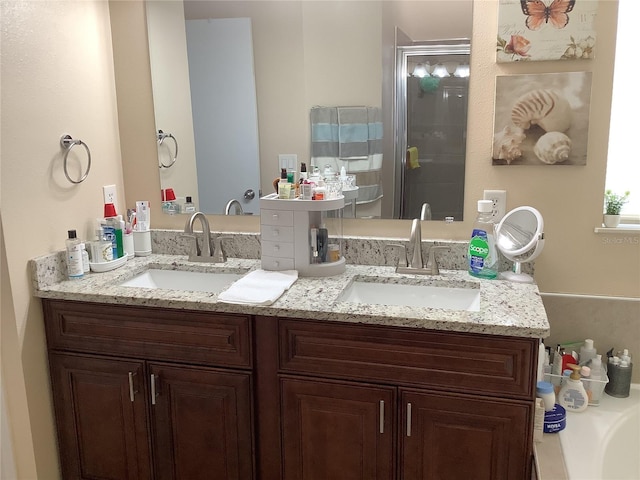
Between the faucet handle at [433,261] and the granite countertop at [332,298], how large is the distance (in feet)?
0.10

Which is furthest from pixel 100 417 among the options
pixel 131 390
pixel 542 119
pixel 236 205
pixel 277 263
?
pixel 542 119

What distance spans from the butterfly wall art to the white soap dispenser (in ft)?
3.51

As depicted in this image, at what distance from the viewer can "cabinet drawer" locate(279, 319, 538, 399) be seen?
61.7 inches

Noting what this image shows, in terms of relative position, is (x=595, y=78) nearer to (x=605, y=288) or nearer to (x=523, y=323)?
(x=605, y=288)

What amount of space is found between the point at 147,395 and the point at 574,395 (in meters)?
1.45

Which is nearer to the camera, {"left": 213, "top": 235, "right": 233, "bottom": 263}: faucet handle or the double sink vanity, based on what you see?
the double sink vanity

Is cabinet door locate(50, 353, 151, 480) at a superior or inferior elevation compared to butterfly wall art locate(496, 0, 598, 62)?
inferior

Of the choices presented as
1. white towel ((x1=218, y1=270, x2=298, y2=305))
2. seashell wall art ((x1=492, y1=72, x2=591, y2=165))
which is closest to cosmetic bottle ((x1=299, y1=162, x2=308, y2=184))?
white towel ((x1=218, y1=270, x2=298, y2=305))

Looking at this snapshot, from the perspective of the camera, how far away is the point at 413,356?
5.38ft

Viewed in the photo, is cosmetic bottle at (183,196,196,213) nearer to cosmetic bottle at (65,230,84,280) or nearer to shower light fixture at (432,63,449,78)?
cosmetic bottle at (65,230,84,280)

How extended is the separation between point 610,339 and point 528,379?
0.67 meters

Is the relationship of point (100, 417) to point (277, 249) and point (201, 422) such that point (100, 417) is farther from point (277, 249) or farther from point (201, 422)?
point (277, 249)

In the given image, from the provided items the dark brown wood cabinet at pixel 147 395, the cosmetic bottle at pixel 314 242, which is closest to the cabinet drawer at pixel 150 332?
the dark brown wood cabinet at pixel 147 395

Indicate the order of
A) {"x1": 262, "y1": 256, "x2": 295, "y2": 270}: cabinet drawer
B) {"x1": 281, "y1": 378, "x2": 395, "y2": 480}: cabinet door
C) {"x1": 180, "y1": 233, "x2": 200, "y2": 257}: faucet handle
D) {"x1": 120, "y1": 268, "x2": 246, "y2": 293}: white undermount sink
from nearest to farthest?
{"x1": 281, "y1": 378, "x2": 395, "y2": 480}: cabinet door < {"x1": 262, "y1": 256, "x2": 295, "y2": 270}: cabinet drawer < {"x1": 120, "y1": 268, "x2": 246, "y2": 293}: white undermount sink < {"x1": 180, "y1": 233, "x2": 200, "y2": 257}: faucet handle
